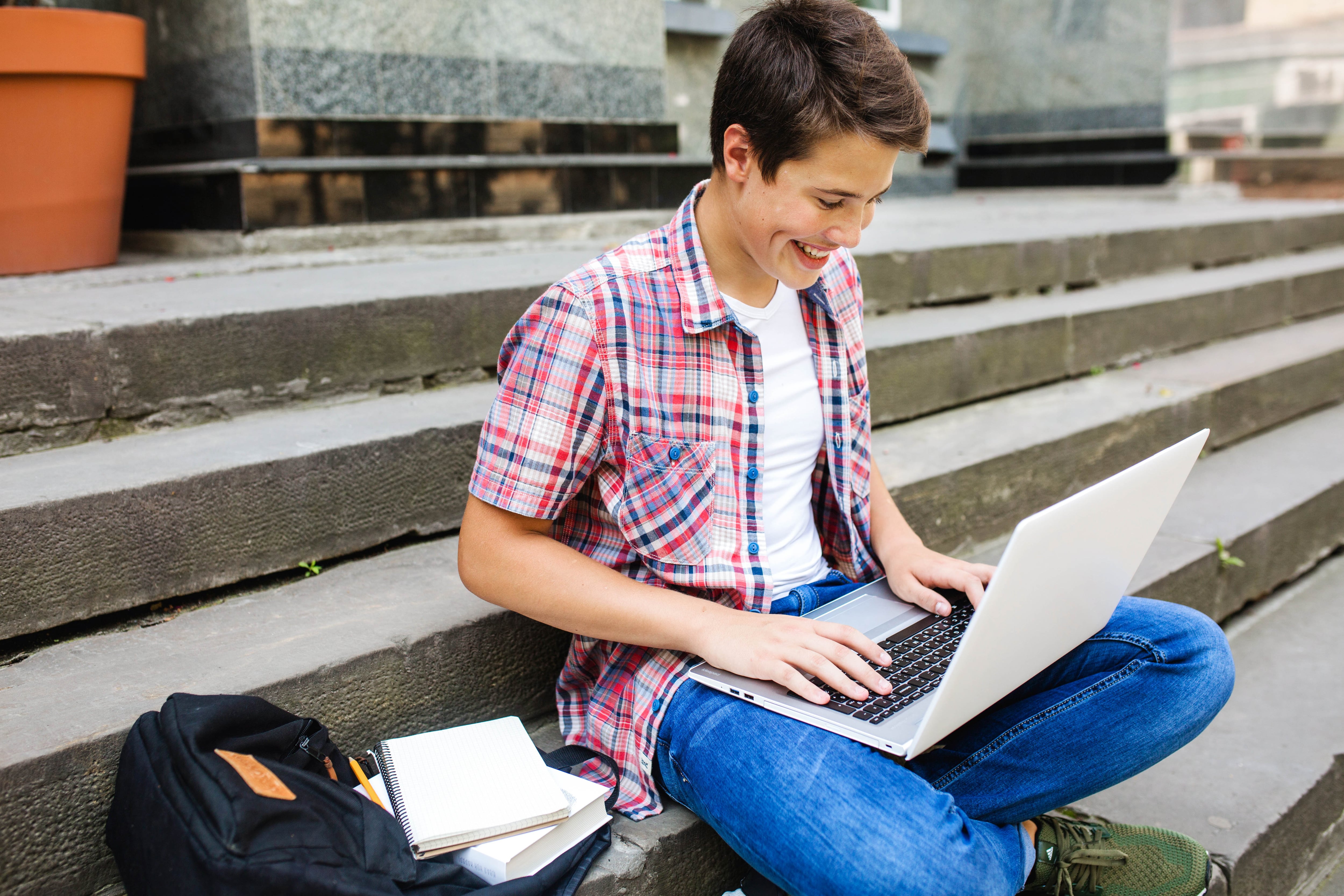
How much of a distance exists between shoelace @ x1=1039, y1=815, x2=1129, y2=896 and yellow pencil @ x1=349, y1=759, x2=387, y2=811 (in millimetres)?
1008

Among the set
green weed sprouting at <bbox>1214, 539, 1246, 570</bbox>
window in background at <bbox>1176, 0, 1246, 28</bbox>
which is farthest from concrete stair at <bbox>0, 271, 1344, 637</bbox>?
window in background at <bbox>1176, 0, 1246, 28</bbox>

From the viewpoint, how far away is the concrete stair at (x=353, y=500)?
5.18 ft

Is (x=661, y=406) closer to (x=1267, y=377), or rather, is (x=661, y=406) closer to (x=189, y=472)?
(x=189, y=472)

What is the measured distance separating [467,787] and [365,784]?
0.13 metres

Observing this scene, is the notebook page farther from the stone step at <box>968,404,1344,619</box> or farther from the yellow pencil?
the stone step at <box>968,404,1344,619</box>

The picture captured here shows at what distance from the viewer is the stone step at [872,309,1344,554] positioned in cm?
274

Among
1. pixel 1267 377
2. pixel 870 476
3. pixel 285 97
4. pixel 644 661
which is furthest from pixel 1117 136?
pixel 644 661

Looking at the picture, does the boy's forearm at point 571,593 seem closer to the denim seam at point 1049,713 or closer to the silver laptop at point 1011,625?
the silver laptop at point 1011,625

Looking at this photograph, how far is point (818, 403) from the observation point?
1.79 meters

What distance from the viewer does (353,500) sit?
2.04 meters

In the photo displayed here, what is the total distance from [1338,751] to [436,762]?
6.31 feet

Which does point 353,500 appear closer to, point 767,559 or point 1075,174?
point 767,559

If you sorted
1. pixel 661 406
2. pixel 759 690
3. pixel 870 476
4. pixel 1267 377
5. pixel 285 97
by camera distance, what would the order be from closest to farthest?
pixel 759 690
pixel 661 406
pixel 870 476
pixel 285 97
pixel 1267 377

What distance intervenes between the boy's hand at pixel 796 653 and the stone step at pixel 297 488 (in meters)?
0.86
